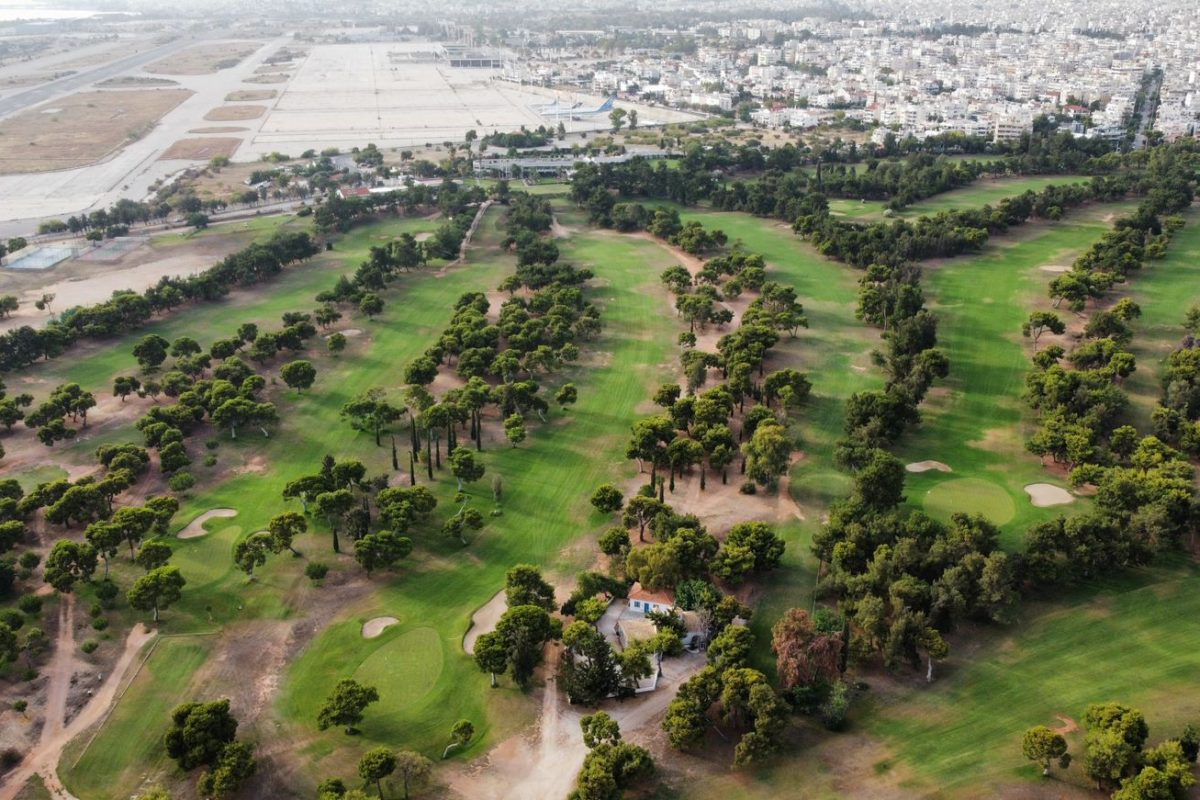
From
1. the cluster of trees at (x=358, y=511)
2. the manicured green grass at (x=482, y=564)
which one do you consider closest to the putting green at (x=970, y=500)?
the manicured green grass at (x=482, y=564)

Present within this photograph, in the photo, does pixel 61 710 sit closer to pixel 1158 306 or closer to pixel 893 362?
pixel 893 362

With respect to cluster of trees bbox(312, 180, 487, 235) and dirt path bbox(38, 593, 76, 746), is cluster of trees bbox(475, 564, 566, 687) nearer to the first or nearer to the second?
dirt path bbox(38, 593, 76, 746)

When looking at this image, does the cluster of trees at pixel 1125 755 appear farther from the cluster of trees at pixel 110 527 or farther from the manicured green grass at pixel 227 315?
the manicured green grass at pixel 227 315

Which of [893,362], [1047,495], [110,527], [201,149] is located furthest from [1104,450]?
[201,149]

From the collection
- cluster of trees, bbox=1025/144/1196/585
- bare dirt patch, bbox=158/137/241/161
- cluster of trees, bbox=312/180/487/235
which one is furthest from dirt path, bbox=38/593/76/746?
bare dirt patch, bbox=158/137/241/161

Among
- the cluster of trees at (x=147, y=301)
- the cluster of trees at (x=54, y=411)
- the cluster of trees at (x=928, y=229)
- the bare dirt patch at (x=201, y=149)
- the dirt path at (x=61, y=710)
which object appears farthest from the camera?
the bare dirt patch at (x=201, y=149)
